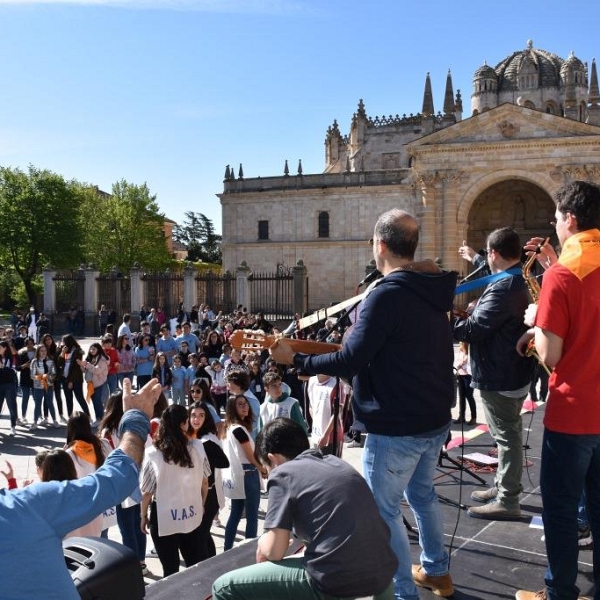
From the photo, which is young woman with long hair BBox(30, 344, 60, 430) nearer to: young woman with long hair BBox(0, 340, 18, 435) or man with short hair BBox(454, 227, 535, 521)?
young woman with long hair BBox(0, 340, 18, 435)

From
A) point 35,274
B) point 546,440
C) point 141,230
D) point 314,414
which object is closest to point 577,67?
point 141,230

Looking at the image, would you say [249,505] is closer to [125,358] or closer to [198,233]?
[125,358]

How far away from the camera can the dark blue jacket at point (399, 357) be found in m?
3.50

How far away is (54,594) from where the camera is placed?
2.42 m

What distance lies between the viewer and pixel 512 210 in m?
39.8

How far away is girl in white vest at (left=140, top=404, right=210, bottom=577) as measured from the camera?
522cm

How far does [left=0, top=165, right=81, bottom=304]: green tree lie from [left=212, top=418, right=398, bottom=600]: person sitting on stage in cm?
4504

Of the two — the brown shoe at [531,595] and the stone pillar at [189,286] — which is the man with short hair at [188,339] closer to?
the brown shoe at [531,595]

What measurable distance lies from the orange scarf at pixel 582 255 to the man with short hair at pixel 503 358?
1386 mm

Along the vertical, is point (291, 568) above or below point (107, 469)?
below

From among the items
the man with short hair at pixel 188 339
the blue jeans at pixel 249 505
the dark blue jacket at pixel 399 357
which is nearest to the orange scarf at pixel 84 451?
the blue jeans at pixel 249 505

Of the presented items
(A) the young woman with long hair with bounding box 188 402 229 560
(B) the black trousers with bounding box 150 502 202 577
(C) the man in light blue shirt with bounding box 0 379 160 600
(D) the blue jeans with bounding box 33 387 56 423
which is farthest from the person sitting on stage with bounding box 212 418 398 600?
(D) the blue jeans with bounding box 33 387 56 423

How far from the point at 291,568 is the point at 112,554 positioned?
0.82 m

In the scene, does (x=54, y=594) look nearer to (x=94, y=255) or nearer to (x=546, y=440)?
(x=546, y=440)
